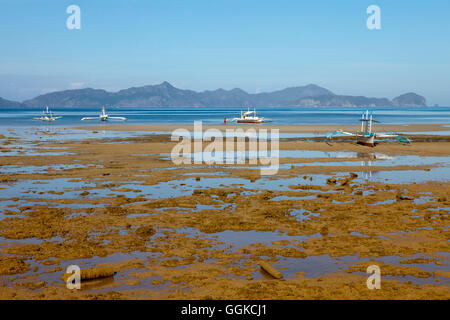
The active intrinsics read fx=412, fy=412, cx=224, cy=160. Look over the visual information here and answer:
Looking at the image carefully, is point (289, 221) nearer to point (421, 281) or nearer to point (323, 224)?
point (323, 224)

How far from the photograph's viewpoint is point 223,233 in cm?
1816

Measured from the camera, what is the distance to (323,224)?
1931cm

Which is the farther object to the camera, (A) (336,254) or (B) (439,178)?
(B) (439,178)

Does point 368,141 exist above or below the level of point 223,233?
above

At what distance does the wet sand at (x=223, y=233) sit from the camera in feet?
41.8

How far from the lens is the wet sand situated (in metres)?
12.7

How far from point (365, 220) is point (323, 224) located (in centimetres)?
227

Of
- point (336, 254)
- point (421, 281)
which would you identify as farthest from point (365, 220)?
point (421, 281)

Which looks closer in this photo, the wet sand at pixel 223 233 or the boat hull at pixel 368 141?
the wet sand at pixel 223 233

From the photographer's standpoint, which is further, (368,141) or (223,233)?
(368,141)

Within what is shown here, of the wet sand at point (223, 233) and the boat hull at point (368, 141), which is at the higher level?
the boat hull at point (368, 141)
